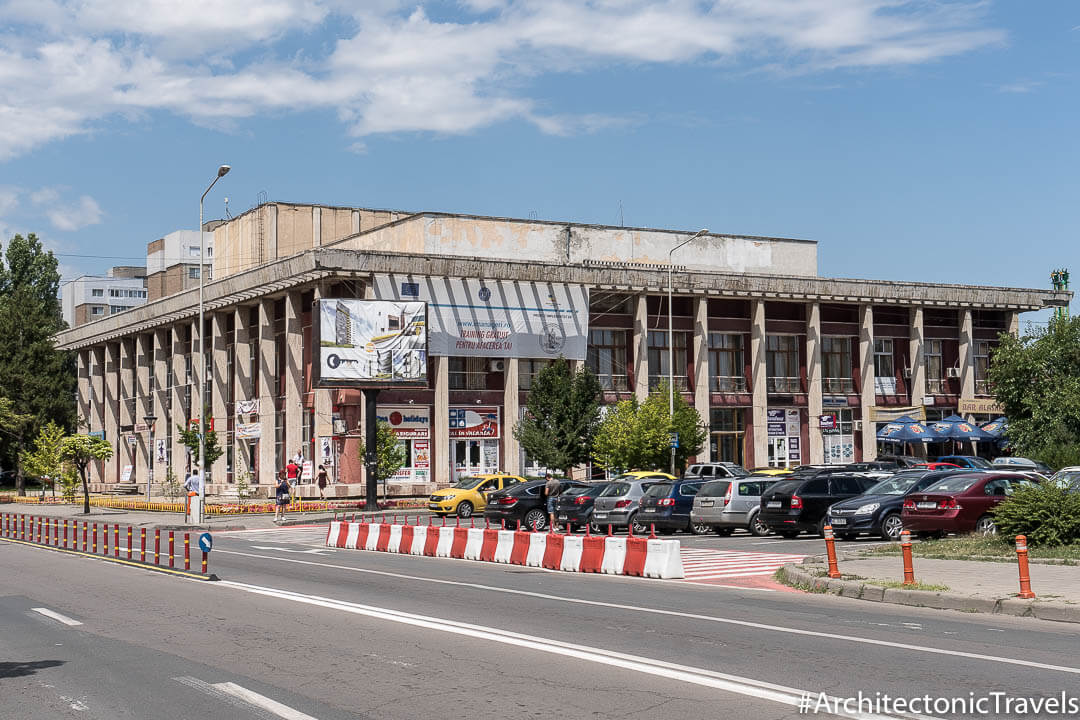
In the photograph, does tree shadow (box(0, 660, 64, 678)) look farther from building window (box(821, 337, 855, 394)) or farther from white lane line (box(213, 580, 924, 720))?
building window (box(821, 337, 855, 394))

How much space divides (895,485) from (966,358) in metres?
45.9

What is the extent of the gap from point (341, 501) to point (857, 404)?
31.6m

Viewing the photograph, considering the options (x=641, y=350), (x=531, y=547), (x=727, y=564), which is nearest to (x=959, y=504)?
(x=727, y=564)

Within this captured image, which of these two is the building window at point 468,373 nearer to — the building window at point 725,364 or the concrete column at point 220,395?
the building window at point 725,364

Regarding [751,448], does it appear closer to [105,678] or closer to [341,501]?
[341,501]

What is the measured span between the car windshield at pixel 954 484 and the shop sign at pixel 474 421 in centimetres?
3505

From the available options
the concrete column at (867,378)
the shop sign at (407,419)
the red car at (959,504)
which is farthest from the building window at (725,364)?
the red car at (959,504)

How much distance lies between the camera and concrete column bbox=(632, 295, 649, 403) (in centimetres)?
6178

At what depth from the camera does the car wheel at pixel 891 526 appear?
26031 mm

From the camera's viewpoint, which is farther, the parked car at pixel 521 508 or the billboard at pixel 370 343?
the billboard at pixel 370 343

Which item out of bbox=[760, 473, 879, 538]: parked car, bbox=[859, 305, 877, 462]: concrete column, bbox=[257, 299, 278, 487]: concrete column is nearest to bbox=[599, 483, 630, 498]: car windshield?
bbox=[760, 473, 879, 538]: parked car

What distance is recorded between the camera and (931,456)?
69.3 meters

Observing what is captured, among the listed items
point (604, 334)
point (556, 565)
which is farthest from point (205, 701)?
point (604, 334)

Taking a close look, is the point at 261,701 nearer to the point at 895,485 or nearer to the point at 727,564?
the point at 727,564
